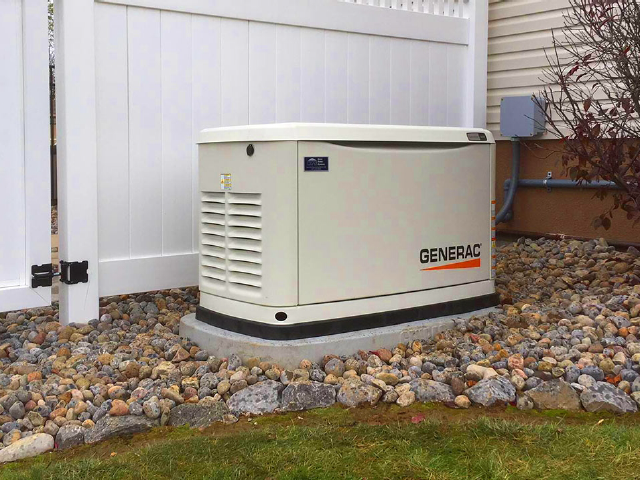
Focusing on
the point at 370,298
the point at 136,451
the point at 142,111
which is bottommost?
the point at 136,451

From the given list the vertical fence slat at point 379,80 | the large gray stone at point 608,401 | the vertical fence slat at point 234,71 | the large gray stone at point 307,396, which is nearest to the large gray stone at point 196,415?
the large gray stone at point 307,396

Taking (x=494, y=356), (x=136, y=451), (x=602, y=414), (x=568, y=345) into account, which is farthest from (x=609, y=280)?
(x=136, y=451)

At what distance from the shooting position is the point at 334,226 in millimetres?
3863

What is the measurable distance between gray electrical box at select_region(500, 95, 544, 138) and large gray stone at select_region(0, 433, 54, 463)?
4844 mm

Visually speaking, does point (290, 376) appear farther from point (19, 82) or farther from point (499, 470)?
point (19, 82)

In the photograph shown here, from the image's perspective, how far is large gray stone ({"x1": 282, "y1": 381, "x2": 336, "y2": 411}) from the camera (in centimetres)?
330

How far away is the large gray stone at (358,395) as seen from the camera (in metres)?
3.31

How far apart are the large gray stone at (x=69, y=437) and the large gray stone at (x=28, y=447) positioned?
0.09 ft

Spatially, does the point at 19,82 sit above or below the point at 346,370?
above

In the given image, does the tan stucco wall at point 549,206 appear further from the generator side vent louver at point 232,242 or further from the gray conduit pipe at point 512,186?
the generator side vent louver at point 232,242

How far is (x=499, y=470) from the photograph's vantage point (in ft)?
8.46

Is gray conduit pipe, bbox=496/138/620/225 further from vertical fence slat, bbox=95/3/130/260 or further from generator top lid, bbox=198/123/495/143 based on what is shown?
vertical fence slat, bbox=95/3/130/260

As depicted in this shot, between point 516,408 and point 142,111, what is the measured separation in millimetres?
2603

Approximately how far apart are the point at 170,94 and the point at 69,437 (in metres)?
2.33
